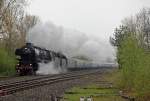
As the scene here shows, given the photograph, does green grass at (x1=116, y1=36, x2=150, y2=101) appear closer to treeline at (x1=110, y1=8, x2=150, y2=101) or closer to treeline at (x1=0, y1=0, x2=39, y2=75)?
treeline at (x1=110, y1=8, x2=150, y2=101)

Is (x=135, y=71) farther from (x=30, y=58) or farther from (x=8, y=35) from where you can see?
(x=8, y=35)

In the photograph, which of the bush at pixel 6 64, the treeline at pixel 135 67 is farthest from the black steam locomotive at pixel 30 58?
the treeline at pixel 135 67

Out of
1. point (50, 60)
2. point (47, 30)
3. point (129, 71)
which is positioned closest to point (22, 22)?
point (47, 30)

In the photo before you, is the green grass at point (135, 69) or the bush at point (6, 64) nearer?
the green grass at point (135, 69)

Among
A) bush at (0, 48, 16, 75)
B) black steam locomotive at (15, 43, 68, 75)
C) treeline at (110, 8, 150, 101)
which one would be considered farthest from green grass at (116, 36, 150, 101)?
bush at (0, 48, 16, 75)

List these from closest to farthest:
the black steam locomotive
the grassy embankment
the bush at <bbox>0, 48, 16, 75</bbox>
A: the grassy embankment < the black steam locomotive < the bush at <bbox>0, 48, 16, 75</bbox>

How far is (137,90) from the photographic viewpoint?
691 inches

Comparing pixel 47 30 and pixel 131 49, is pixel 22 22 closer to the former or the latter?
pixel 47 30

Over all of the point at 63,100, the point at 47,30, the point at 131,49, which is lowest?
the point at 63,100

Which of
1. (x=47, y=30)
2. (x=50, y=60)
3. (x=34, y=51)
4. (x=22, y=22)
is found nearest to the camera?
(x=34, y=51)

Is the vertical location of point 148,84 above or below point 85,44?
below

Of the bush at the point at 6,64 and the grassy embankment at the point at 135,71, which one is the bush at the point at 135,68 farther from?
the bush at the point at 6,64

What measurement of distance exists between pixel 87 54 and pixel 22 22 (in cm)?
1363

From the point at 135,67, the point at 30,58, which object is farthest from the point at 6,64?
the point at 135,67
